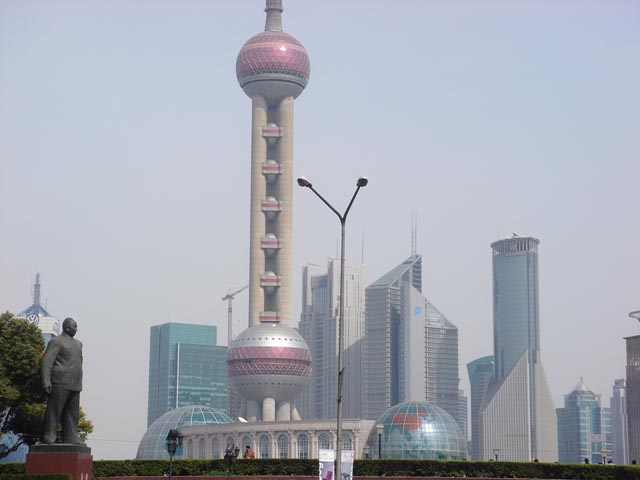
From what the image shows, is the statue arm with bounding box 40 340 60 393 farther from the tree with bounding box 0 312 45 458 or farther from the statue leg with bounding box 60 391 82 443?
the tree with bounding box 0 312 45 458

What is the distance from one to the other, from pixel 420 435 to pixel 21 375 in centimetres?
12554

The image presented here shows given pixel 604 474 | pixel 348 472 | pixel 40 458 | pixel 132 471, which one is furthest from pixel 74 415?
pixel 604 474

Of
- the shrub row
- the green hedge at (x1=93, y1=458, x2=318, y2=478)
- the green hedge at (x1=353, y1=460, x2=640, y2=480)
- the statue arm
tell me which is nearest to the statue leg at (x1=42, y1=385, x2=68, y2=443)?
the statue arm

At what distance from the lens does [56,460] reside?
49.6m

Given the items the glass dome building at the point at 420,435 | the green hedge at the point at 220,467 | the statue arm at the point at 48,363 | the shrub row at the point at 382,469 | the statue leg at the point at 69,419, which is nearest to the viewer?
the statue arm at the point at 48,363

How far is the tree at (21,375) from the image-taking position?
7212 centimetres

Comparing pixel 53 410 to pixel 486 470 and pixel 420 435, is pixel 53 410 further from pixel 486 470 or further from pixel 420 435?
pixel 420 435

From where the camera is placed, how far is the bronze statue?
4962cm

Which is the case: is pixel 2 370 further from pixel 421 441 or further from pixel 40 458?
pixel 421 441

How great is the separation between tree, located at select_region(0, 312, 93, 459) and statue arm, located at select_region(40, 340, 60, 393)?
22.4m

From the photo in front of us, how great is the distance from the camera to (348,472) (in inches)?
1948

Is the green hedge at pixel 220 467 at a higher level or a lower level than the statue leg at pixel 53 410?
lower

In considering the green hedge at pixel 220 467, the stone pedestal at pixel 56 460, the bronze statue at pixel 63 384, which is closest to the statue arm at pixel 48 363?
the bronze statue at pixel 63 384

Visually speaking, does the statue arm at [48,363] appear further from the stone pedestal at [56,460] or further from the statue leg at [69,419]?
the stone pedestal at [56,460]
